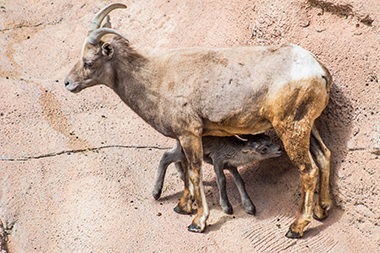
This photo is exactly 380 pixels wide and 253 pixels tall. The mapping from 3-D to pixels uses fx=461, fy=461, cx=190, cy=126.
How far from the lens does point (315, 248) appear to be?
555 cm

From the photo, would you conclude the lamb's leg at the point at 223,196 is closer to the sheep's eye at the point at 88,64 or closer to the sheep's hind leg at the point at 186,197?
the sheep's hind leg at the point at 186,197

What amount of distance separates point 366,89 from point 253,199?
82.7 inches

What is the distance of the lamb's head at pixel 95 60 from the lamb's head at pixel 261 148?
2.04 metres

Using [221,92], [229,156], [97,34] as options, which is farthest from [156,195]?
[97,34]

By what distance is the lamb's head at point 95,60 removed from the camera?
555cm

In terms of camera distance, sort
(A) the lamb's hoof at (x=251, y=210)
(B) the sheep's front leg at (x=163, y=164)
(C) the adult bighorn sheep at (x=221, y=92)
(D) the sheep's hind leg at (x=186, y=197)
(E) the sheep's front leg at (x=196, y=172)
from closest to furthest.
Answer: (C) the adult bighorn sheep at (x=221, y=92) → (E) the sheep's front leg at (x=196, y=172) → (A) the lamb's hoof at (x=251, y=210) → (D) the sheep's hind leg at (x=186, y=197) → (B) the sheep's front leg at (x=163, y=164)

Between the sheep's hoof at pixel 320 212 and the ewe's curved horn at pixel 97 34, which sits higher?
the ewe's curved horn at pixel 97 34

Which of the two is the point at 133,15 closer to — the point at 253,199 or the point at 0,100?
the point at 0,100

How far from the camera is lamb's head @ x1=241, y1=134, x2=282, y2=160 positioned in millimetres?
6195

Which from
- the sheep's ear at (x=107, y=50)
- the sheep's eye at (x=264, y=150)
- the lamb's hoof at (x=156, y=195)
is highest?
the sheep's ear at (x=107, y=50)

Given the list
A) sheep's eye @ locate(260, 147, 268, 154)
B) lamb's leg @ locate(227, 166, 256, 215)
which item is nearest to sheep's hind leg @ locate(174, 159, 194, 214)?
lamb's leg @ locate(227, 166, 256, 215)

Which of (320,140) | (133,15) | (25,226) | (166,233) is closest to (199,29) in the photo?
(133,15)

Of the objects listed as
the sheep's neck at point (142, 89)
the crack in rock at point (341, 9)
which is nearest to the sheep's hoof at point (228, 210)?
the sheep's neck at point (142, 89)

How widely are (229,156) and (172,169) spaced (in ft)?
3.81
